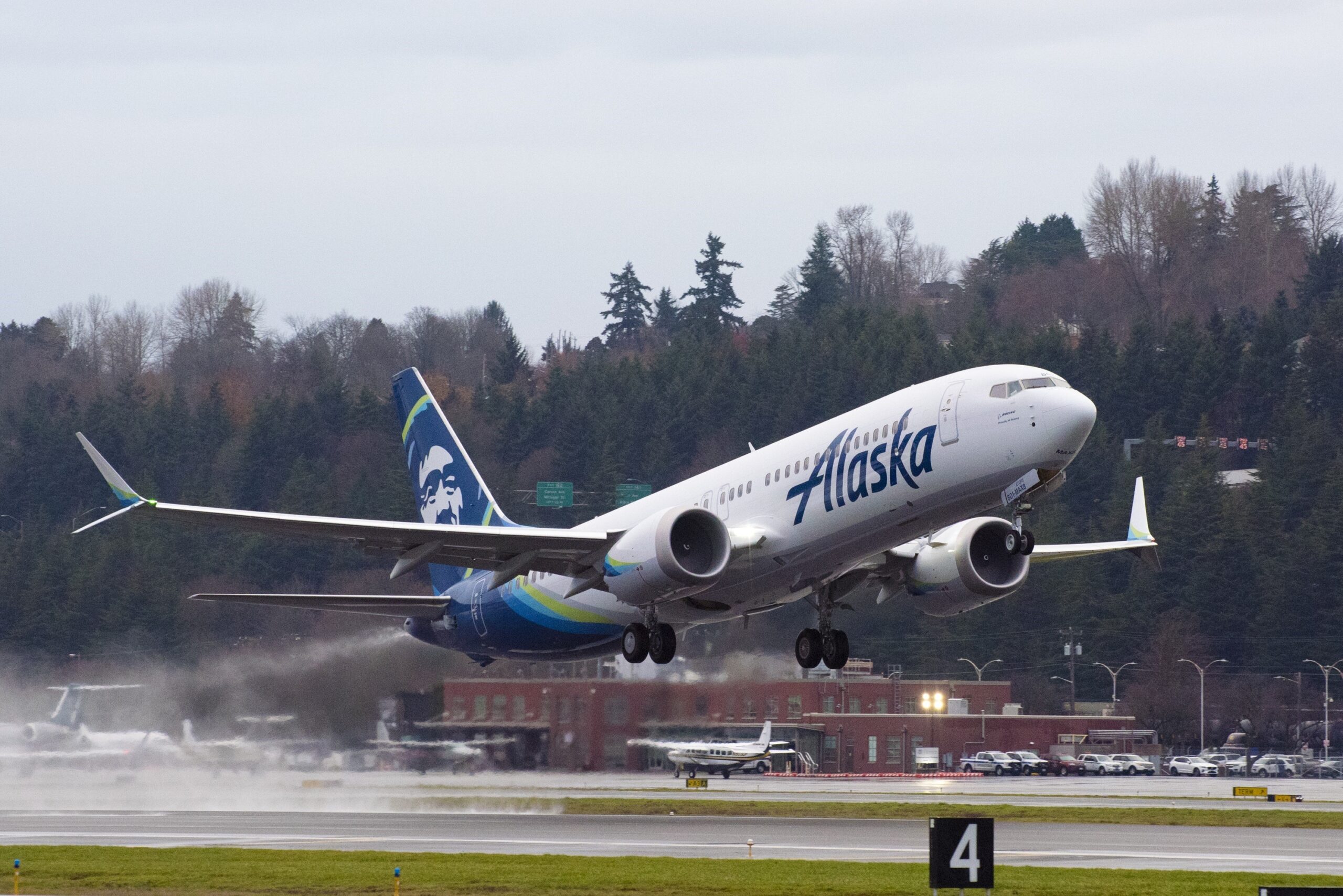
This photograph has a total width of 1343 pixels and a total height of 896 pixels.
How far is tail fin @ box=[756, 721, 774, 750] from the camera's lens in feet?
289

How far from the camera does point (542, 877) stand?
3778 centimetres

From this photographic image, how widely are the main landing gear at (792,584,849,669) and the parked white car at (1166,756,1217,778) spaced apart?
63078 millimetres

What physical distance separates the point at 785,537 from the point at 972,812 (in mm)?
21029

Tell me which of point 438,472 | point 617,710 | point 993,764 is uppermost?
point 438,472

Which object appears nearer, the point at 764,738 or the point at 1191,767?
the point at 764,738

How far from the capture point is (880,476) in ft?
127

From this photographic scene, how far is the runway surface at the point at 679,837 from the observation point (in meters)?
43.1

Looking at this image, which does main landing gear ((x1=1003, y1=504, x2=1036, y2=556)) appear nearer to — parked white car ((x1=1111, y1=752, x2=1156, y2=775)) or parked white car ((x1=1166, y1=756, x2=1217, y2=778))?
parked white car ((x1=1166, y1=756, x2=1217, y2=778))

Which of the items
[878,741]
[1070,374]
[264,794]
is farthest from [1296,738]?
[264,794]

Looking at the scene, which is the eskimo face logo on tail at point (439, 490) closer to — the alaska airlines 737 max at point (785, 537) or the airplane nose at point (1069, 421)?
the alaska airlines 737 max at point (785, 537)

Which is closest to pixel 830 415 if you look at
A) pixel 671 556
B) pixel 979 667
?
pixel 979 667

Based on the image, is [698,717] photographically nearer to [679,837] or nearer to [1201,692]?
[679,837]

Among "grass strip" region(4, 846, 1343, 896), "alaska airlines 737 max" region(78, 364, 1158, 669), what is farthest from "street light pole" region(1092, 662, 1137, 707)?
"grass strip" region(4, 846, 1343, 896)

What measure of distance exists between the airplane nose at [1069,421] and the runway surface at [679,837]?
9.51 metres
